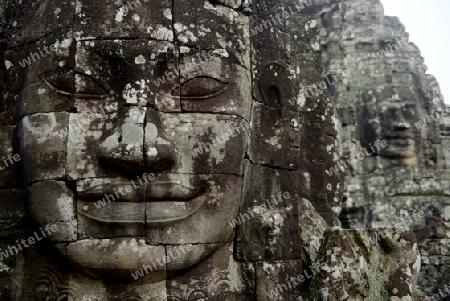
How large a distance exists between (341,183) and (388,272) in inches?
65.7

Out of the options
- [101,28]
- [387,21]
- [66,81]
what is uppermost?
[387,21]

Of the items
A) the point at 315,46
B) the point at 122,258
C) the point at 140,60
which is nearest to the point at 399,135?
the point at 315,46

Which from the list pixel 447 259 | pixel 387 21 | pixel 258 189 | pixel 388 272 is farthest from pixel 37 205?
pixel 387 21

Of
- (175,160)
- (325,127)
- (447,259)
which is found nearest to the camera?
(175,160)

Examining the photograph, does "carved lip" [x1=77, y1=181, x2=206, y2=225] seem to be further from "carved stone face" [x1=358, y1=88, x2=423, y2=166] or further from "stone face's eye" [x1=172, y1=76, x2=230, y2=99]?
"carved stone face" [x1=358, y1=88, x2=423, y2=166]

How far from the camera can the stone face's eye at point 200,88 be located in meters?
3.84

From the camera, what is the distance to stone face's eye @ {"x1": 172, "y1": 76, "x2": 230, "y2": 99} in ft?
12.6

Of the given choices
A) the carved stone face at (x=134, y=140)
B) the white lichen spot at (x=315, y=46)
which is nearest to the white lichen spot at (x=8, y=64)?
the carved stone face at (x=134, y=140)

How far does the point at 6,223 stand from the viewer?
12.8ft

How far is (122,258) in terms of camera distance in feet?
11.7

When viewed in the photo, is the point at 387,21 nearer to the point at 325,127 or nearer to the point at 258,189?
the point at 325,127

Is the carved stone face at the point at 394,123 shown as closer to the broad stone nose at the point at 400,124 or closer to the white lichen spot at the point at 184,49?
the broad stone nose at the point at 400,124

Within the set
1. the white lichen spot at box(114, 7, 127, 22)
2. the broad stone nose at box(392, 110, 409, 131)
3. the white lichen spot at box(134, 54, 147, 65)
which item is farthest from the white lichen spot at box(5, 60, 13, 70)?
the broad stone nose at box(392, 110, 409, 131)

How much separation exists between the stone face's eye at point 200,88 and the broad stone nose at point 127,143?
339mm
